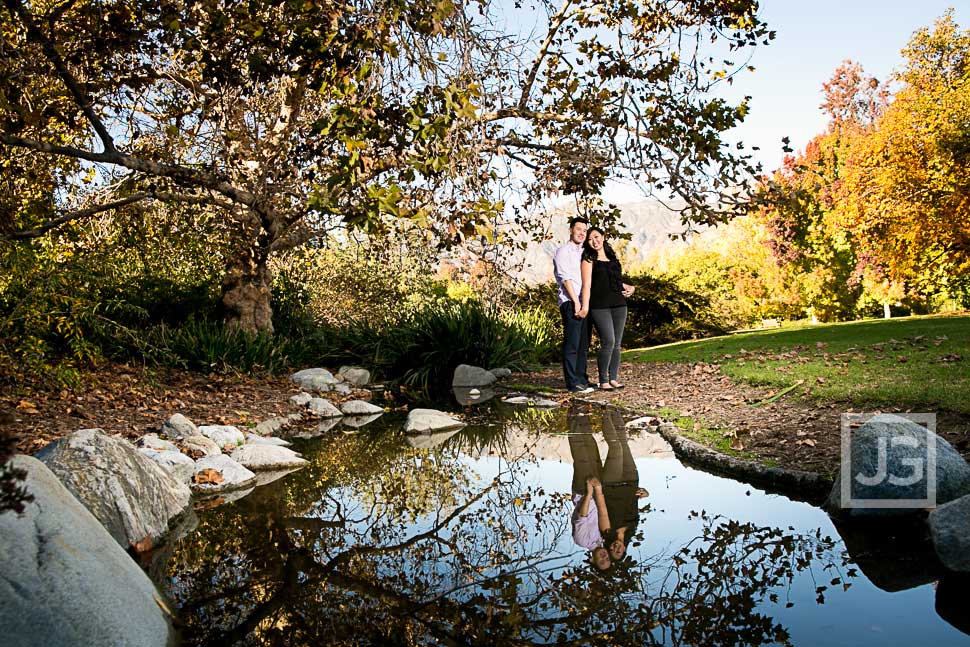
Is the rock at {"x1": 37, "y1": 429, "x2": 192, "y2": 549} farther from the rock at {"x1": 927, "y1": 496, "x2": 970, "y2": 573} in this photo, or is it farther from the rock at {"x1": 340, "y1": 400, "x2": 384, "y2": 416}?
the rock at {"x1": 340, "y1": 400, "x2": 384, "y2": 416}

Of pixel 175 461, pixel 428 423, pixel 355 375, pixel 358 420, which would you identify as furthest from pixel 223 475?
pixel 355 375

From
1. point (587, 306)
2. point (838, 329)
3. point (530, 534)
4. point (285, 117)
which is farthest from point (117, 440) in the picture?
point (838, 329)

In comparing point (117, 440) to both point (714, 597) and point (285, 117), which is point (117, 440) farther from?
point (285, 117)

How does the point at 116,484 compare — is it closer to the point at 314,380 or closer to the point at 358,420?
the point at 358,420

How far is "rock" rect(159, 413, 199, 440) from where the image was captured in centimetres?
704

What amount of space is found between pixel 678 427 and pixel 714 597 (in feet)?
13.3

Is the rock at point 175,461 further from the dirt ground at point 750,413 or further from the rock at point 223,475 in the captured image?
the dirt ground at point 750,413

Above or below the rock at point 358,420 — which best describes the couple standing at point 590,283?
above

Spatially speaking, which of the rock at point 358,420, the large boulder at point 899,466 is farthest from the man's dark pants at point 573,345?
the large boulder at point 899,466

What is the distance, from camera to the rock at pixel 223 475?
19.0 feet

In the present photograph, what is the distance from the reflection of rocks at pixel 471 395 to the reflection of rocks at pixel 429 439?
238 cm

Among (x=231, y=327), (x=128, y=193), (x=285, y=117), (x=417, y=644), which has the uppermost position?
(x=285, y=117)

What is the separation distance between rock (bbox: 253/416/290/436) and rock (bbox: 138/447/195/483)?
2037 mm

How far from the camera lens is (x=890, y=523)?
428 centimetres
